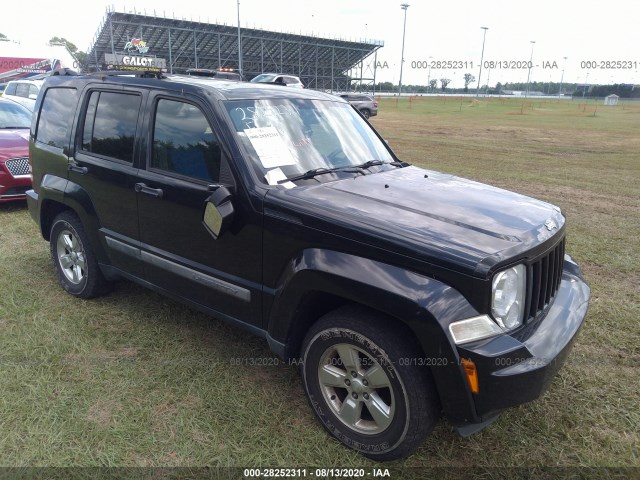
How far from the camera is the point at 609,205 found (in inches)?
314

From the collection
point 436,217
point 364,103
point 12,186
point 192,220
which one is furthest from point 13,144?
point 364,103

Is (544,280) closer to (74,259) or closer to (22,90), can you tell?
(74,259)

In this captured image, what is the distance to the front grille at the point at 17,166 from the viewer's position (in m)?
6.78

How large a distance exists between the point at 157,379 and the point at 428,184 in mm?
2240

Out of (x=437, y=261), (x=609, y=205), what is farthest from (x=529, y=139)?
(x=437, y=261)

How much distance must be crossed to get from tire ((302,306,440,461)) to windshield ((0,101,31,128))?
306 inches

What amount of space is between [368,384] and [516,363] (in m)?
0.74

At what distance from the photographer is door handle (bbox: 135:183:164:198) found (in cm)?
326

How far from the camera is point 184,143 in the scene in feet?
10.5

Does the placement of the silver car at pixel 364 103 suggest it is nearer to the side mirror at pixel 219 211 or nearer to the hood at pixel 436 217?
the hood at pixel 436 217

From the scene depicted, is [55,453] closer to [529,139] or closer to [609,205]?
[609,205]

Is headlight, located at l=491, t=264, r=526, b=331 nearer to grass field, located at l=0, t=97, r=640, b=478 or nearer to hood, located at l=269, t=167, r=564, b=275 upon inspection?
hood, located at l=269, t=167, r=564, b=275

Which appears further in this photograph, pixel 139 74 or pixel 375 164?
pixel 139 74

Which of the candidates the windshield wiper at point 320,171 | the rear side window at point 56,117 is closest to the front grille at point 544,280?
the windshield wiper at point 320,171
